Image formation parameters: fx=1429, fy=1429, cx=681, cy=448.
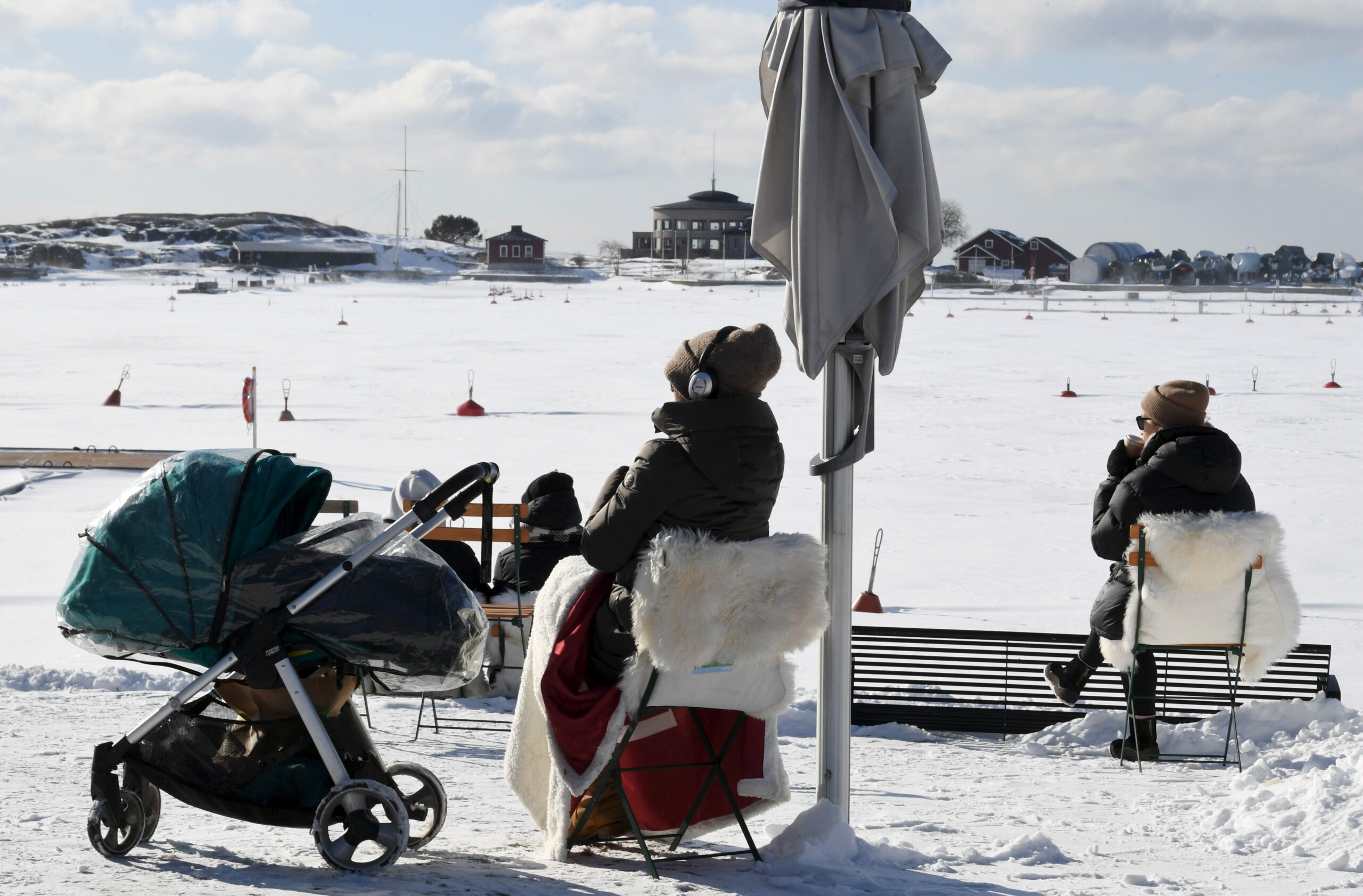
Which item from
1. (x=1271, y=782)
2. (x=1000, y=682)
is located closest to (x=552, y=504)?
(x=1000, y=682)

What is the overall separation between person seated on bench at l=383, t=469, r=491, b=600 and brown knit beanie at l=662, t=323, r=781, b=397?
2.48 meters

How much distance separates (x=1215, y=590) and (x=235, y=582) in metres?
3.29

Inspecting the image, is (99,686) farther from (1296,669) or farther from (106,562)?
(1296,669)

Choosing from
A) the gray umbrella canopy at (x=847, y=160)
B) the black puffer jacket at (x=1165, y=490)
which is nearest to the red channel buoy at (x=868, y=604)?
the black puffer jacket at (x=1165, y=490)

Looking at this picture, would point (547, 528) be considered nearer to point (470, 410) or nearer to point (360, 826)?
point (360, 826)

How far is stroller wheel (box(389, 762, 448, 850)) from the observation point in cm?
397

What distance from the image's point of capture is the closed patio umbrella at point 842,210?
3664 mm

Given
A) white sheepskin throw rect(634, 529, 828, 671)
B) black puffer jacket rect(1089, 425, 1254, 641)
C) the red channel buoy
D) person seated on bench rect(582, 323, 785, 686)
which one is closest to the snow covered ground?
the red channel buoy

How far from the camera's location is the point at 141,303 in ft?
166

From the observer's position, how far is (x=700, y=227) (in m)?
130

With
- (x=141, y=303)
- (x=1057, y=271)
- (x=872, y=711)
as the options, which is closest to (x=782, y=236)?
(x=872, y=711)

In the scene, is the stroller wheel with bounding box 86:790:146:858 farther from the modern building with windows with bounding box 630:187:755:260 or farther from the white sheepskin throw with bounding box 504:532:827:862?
the modern building with windows with bounding box 630:187:755:260

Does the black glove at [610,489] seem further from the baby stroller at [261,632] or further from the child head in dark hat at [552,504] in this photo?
the child head in dark hat at [552,504]

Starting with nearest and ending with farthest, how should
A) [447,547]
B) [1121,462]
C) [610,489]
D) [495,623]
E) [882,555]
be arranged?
[610,489]
[1121,462]
[495,623]
[447,547]
[882,555]
